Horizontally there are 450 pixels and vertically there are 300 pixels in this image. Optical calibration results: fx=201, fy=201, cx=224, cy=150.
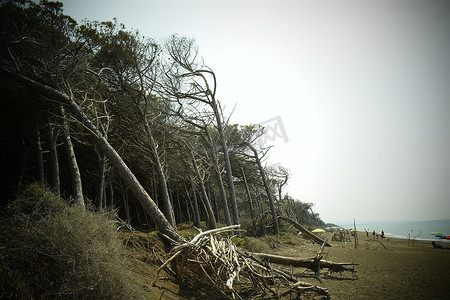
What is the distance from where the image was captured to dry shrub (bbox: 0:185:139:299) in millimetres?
2730

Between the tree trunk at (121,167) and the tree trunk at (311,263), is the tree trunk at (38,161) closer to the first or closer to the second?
the tree trunk at (121,167)

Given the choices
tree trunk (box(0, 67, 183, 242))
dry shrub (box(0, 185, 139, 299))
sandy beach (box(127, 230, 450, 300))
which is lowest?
sandy beach (box(127, 230, 450, 300))

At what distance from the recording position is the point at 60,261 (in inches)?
119

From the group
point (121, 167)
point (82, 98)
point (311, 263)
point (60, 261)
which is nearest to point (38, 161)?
point (82, 98)

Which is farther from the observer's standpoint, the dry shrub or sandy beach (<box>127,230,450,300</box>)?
sandy beach (<box>127,230,450,300</box>)

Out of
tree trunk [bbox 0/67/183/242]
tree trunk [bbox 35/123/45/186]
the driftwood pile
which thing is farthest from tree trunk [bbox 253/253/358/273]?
tree trunk [bbox 35/123/45/186]

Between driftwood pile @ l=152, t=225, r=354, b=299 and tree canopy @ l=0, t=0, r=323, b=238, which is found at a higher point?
tree canopy @ l=0, t=0, r=323, b=238

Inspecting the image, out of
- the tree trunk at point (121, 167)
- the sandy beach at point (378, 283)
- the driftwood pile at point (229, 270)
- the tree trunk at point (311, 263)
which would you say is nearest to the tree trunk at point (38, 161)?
the tree trunk at point (121, 167)

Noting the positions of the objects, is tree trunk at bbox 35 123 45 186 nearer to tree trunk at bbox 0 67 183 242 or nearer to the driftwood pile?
tree trunk at bbox 0 67 183 242

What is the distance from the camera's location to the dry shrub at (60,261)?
2.73 m

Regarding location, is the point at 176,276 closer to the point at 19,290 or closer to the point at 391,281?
the point at 19,290

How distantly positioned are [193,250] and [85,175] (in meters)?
16.7

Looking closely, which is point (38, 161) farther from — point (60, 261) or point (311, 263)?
point (311, 263)

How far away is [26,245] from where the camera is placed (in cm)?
297
